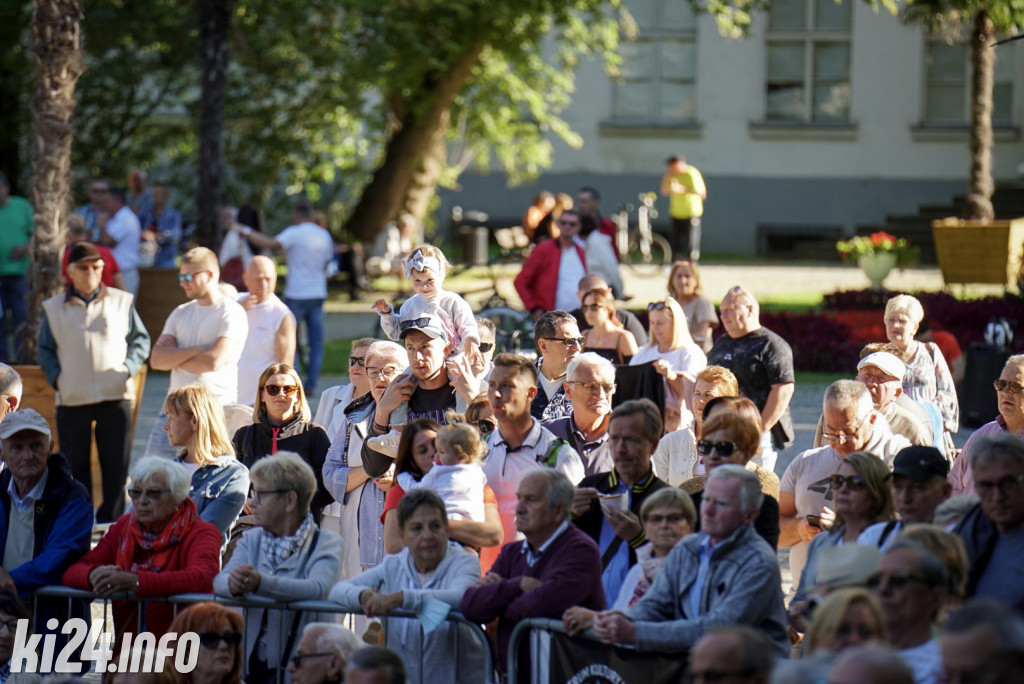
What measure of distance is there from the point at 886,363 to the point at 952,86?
25.0 metres

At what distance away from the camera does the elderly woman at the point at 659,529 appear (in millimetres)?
5328

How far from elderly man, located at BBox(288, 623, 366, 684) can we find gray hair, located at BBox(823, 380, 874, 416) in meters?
2.68

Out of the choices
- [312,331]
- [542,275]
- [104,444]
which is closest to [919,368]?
[542,275]

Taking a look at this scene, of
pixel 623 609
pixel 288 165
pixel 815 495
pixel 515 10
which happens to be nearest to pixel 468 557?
pixel 623 609

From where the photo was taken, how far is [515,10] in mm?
20688

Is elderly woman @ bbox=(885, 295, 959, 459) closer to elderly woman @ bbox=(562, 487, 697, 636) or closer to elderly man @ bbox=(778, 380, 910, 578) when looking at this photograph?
elderly man @ bbox=(778, 380, 910, 578)

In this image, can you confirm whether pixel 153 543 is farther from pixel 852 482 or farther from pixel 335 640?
pixel 852 482

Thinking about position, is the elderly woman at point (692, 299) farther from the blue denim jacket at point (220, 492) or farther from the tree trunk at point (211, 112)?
the tree trunk at point (211, 112)

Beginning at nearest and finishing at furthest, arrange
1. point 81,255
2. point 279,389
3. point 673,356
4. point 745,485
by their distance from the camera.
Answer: point 745,485 < point 279,389 < point 673,356 < point 81,255

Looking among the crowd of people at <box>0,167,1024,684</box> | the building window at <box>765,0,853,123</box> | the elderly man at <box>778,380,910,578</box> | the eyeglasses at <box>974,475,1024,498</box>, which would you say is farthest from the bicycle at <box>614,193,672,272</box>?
the eyeglasses at <box>974,475,1024,498</box>

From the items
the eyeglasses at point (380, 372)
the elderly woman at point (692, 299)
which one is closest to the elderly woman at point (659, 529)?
the eyeglasses at point (380, 372)

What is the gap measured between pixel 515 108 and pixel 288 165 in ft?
13.3

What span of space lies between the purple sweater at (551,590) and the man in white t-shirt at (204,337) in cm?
386

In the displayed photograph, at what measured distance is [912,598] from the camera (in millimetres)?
4410
